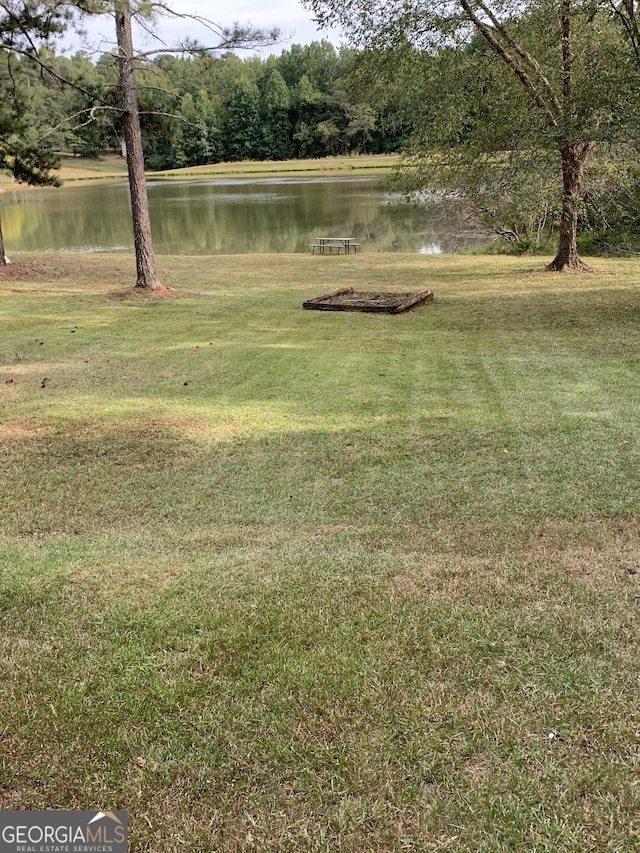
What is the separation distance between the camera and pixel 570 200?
13.1 m

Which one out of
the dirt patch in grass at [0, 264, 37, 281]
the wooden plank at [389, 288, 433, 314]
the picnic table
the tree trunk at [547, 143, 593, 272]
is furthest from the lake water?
the wooden plank at [389, 288, 433, 314]

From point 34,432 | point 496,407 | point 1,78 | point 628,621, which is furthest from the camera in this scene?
point 1,78

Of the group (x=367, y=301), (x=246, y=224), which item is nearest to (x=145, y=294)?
(x=367, y=301)

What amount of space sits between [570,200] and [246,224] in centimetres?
1846

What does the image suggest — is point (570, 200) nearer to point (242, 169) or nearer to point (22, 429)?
point (22, 429)

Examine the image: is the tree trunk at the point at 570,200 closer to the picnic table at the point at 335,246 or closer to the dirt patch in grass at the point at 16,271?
the picnic table at the point at 335,246

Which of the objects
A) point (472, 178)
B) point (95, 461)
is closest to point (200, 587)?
point (95, 461)

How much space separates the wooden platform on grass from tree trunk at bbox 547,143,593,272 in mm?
3480

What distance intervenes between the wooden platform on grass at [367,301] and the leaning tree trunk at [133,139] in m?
3.49

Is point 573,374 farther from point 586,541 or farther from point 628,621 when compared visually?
point 628,621

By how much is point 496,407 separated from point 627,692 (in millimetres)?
3970

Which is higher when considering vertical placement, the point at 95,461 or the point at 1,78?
the point at 1,78

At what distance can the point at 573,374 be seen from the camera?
7066 millimetres

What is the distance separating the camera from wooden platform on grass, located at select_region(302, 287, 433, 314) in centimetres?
1120
